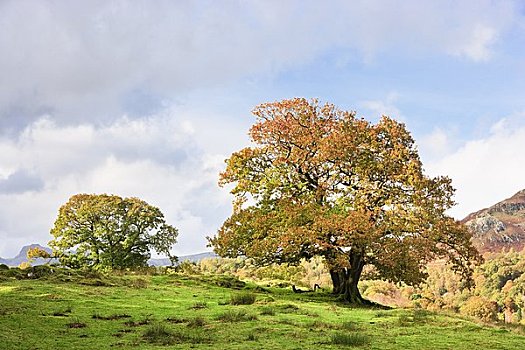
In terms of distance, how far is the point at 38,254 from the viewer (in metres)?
40.8

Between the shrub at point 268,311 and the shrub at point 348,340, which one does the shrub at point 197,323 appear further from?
the shrub at point 348,340

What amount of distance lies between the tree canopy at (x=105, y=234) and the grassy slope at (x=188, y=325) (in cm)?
1880

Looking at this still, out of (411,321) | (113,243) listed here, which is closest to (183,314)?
(411,321)

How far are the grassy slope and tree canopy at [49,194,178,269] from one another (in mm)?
18800

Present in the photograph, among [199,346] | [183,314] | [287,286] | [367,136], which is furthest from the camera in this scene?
[287,286]

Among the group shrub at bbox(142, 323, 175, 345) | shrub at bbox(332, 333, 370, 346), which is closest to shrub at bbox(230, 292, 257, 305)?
shrub at bbox(142, 323, 175, 345)

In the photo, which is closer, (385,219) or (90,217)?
(385,219)

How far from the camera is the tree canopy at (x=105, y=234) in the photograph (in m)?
41.3

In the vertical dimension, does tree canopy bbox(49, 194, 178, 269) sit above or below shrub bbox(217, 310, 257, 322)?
above

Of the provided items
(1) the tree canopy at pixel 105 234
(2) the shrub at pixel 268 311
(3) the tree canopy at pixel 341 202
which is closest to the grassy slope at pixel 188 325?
(2) the shrub at pixel 268 311

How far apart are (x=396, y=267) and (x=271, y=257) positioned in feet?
22.7

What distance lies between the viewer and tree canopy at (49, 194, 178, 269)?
135ft

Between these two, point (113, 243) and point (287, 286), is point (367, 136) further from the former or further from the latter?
point (113, 243)

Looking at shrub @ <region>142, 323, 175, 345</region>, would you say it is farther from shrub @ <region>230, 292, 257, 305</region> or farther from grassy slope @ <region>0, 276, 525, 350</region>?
shrub @ <region>230, 292, 257, 305</region>
